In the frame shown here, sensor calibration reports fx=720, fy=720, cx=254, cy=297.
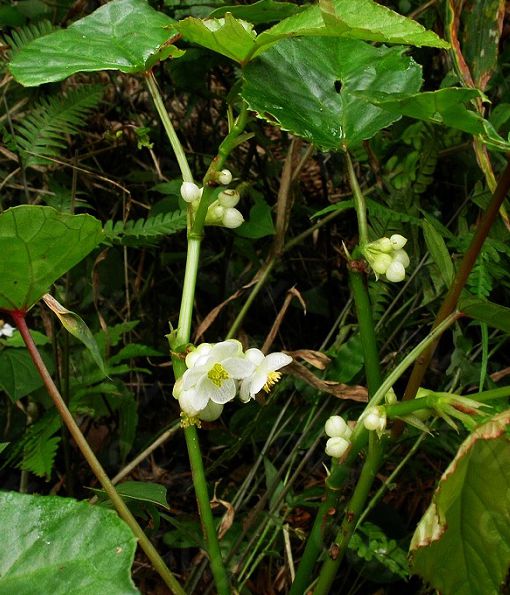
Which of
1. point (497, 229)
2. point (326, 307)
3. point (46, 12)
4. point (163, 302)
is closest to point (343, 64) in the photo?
point (497, 229)

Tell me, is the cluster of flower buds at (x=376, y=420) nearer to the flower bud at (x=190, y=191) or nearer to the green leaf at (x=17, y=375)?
the flower bud at (x=190, y=191)

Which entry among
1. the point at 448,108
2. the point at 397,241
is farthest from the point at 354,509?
the point at 448,108

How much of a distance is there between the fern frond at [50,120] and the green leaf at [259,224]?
373 mm

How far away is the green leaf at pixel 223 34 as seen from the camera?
0.72 metres

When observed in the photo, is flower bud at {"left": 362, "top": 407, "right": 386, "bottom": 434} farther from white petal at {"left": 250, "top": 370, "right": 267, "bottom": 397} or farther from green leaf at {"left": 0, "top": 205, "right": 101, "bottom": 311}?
green leaf at {"left": 0, "top": 205, "right": 101, "bottom": 311}

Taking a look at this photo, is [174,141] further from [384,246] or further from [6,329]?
[6,329]

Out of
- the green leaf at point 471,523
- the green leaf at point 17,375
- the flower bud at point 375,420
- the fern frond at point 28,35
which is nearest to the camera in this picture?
the green leaf at point 471,523

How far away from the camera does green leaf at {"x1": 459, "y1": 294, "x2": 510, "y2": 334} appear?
69 centimetres

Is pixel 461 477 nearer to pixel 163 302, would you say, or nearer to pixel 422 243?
pixel 422 243

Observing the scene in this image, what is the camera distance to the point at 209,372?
701 millimetres

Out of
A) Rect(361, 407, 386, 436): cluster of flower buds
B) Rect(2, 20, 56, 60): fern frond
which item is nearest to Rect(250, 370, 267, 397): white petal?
Rect(361, 407, 386, 436): cluster of flower buds

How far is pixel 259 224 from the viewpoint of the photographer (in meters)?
1.19

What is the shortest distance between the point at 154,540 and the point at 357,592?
346mm

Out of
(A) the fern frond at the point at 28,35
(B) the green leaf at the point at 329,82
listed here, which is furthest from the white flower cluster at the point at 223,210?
(A) the fern frond at the point at 28,35
